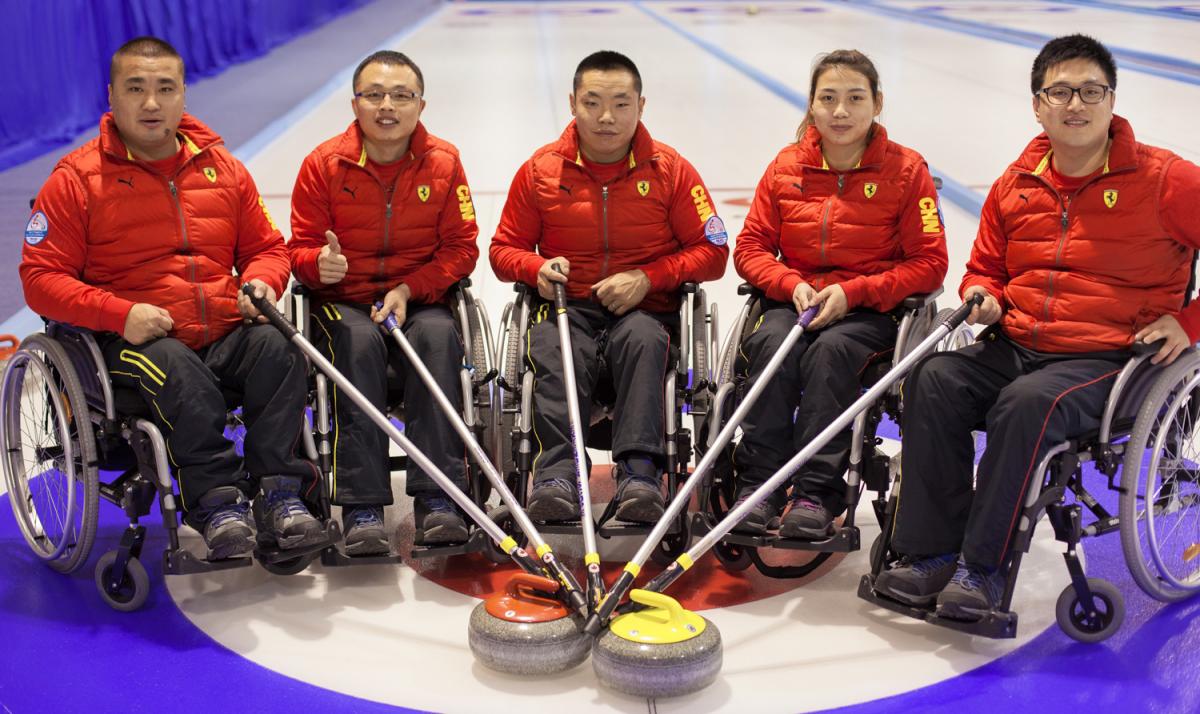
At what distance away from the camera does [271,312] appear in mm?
2941

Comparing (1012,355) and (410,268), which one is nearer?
(1012,355)

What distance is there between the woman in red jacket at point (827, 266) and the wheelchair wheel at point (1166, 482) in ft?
2.03

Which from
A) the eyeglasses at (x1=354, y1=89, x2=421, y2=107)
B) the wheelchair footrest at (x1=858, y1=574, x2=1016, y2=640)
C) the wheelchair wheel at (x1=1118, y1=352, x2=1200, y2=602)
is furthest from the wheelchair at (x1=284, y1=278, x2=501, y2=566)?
the wheelchair wheel at (x1=1118, y1=352, x2=1200, y2=602)

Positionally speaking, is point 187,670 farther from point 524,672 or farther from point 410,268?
point 410,268

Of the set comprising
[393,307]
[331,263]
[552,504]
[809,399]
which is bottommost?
[552,504]

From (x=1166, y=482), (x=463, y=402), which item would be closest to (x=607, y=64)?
(x=463, y=402)

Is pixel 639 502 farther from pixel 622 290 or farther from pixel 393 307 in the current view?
pixel 393 307

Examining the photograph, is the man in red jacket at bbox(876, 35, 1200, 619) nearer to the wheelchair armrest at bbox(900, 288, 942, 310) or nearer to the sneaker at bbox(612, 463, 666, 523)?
the wheelchair armrest at bbox(900, 288, 942, 310)

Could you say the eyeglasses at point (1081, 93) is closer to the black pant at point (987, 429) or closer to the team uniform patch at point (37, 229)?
the black pant at point (987, 429)

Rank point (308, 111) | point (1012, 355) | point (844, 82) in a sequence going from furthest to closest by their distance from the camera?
1. point (308, 111)
2. point (844, 82)
3. point (1012, 355)

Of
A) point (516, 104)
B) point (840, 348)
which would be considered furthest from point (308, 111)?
point (840, 348)

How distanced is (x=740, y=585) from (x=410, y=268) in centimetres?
115

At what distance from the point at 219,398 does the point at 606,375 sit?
90 cm

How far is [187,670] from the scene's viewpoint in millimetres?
2652
